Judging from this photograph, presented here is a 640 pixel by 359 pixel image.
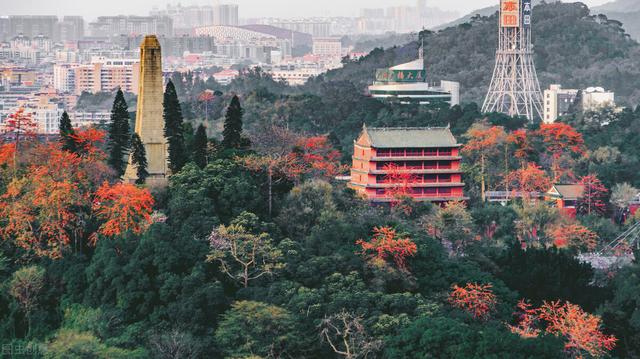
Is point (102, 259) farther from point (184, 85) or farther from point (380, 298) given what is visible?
point (184, 85)

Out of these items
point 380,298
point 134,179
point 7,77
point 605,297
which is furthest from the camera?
point 7,77

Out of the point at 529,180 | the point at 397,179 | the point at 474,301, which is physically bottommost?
the point at 474,301

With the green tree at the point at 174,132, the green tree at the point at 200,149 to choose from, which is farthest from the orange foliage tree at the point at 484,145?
the green tree at the point at 174,132

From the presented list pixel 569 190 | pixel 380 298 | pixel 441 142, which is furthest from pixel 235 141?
pixel 569 190

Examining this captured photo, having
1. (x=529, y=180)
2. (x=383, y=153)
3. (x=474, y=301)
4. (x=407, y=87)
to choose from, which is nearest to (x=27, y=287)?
(x=474, y=301)

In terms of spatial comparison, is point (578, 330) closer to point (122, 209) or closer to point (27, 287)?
point (122, 209)

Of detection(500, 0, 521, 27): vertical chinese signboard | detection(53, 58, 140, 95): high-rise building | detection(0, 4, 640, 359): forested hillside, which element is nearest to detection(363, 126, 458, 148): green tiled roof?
detection(0, 4, 640, 359): forested hillside
